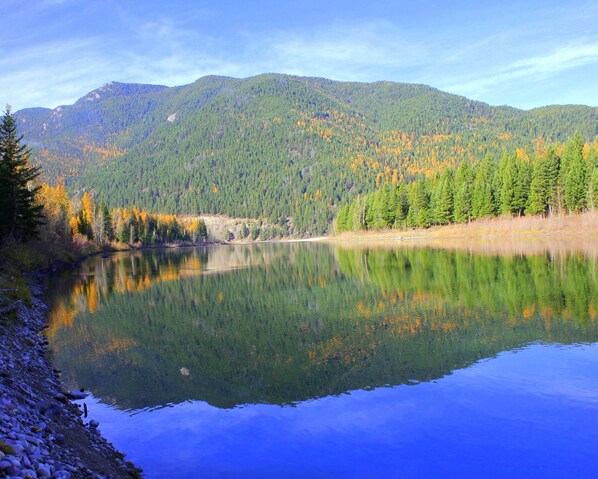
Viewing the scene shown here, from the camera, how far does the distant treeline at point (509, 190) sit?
72.7 meters

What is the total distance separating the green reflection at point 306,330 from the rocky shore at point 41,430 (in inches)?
70.7

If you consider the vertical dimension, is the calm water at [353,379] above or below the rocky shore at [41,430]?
below

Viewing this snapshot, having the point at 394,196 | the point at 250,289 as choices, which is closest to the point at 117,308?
the point at 250,289

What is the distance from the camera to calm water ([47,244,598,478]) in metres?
9.70

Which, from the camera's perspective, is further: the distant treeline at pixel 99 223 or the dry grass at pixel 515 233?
the distant treeline at pixel 99 223

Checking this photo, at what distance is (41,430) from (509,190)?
275 feet

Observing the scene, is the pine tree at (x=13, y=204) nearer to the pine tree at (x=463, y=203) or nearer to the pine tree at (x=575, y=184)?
the pine tree at (x=463, y=203)

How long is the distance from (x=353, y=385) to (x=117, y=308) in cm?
2102

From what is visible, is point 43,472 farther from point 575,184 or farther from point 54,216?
point 575,184

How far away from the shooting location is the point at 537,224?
75250mm

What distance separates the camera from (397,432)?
35.2 ft

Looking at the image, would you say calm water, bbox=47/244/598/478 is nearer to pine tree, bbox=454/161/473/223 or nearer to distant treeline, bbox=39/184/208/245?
distant treeline, bbox=39/184/208/245

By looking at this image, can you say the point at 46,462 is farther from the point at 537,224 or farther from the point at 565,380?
the point at 537,224

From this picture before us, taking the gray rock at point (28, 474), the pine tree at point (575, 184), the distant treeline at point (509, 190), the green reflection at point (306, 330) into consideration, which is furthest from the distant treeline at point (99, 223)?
the pine tree at point (575, 184)
